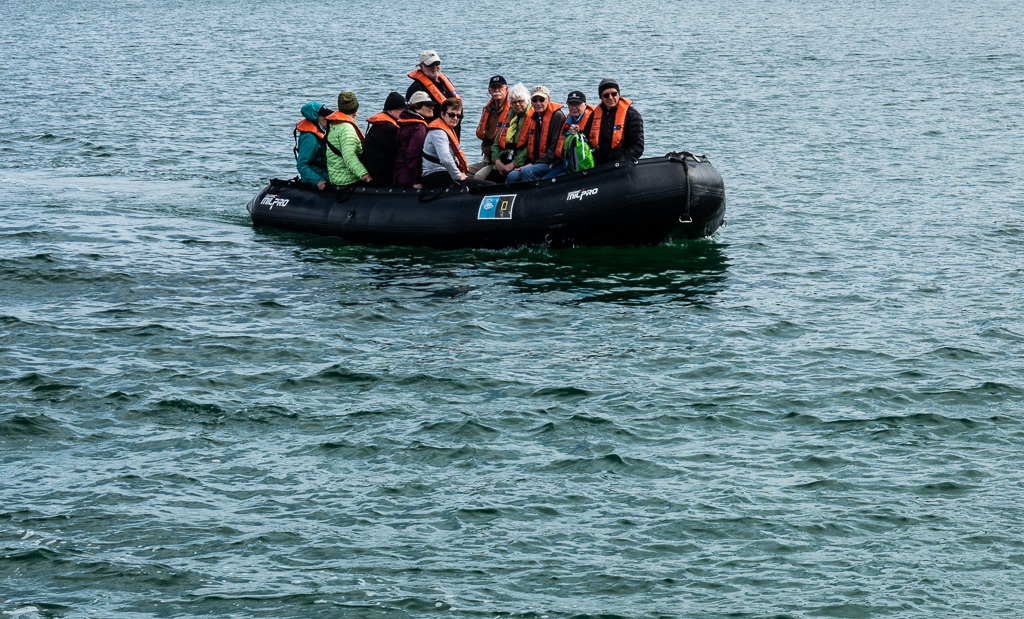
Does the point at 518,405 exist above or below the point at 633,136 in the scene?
below

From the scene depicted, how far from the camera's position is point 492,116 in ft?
51.1

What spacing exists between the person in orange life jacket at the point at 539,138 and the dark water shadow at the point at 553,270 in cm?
100

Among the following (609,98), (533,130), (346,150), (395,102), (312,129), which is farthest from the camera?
(312,129)

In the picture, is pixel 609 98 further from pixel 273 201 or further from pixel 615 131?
pixel 273 201

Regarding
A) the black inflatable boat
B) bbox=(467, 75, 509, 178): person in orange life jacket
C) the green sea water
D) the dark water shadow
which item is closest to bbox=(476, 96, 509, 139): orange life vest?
bbox=(467, 75, 509, 178): person in orange life jacket

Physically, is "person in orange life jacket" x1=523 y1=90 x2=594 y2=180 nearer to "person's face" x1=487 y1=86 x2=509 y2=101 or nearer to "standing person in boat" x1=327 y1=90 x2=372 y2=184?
"person's face" x1=487 y1=86 x2=509 y2=101

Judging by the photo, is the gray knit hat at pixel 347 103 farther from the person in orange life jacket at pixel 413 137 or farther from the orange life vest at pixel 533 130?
the orange life vest at pixel 533 130

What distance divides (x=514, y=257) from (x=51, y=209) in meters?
7.69

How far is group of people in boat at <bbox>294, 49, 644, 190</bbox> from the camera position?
1470 cm

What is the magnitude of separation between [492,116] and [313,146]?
2.45 meters

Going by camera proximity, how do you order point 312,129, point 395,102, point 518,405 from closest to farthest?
1. point 518,405
2. point 395,102
3. point 312,129

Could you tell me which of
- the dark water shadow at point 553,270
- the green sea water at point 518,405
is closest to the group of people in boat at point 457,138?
the dark water shadow at point 553,270

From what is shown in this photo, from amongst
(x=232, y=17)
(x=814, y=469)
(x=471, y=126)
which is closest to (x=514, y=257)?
(x=814, y=469)

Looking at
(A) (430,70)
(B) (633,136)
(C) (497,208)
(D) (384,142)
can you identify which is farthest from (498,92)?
(A) (430,70)
